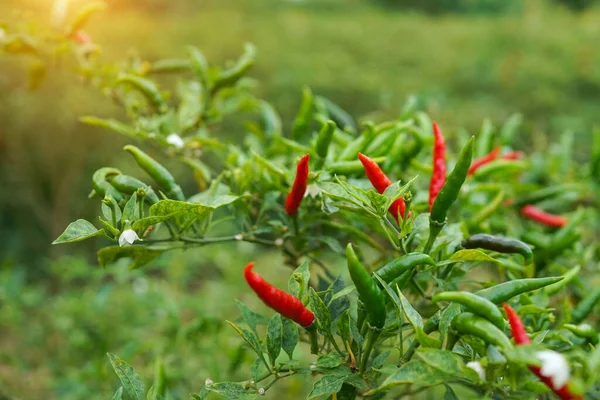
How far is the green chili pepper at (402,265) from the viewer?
864 mm

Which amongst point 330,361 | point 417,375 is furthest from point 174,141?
point 417,375

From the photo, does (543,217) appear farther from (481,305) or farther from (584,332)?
(481,305)

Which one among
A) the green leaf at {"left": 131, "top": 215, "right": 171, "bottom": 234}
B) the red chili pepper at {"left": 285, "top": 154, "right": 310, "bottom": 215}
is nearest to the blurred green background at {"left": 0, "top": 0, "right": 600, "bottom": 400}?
the red chili pepper at {"left": 285, "top": 154, "right": 310, "bottom": 215}

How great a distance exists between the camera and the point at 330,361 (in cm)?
88

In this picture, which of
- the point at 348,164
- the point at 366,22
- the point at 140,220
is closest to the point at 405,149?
the point at 348,164

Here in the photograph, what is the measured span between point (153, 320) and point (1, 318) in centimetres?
83

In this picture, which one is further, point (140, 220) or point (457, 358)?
point (140, 220)

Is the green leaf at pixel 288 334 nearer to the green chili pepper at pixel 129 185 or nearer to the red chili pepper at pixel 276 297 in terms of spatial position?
the red chili pepper at pixel 276 297

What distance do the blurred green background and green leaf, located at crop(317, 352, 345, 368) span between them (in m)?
0.74

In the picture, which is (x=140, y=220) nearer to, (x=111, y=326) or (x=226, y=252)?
(x=111, y=326)

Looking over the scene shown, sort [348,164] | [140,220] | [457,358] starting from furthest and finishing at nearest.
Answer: [348,164] → [140,220] → [457,358]

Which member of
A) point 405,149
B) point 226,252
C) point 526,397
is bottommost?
point 226,252

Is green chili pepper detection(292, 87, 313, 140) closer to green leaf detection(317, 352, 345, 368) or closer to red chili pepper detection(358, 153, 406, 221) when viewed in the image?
red chili pepper detection(358, 153, 406, 221)

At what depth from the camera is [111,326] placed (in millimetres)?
2777
